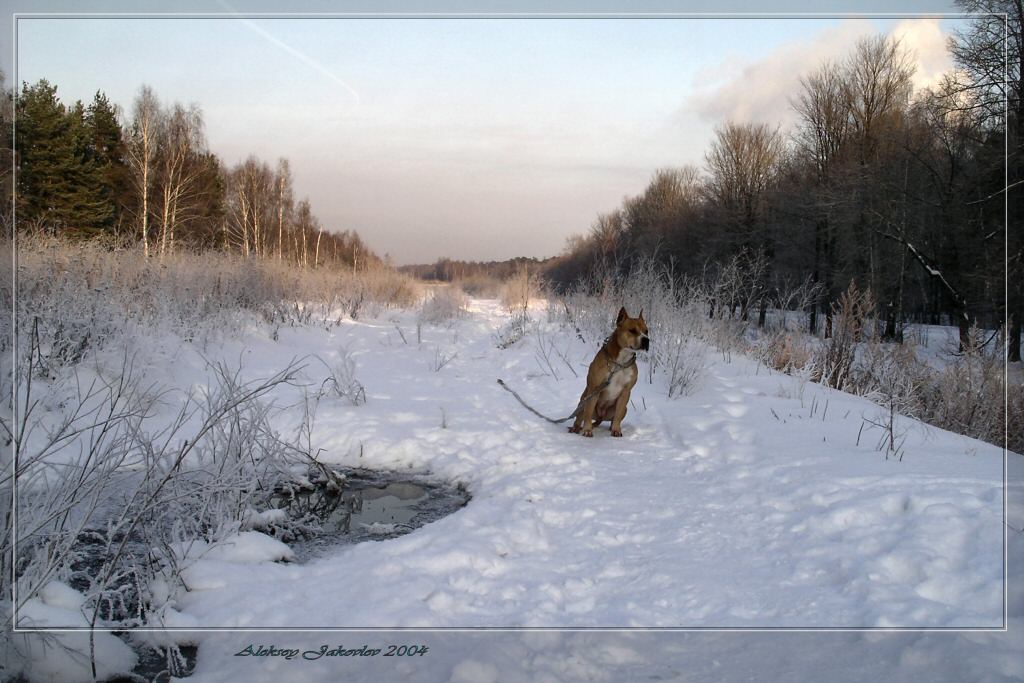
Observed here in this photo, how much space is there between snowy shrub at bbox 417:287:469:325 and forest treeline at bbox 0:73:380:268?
2881mm

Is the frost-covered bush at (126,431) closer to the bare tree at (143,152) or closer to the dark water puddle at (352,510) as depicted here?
the dark water puddle at (352,510)

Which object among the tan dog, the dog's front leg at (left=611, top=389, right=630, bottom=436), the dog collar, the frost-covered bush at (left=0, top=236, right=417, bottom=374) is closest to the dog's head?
the tan dog

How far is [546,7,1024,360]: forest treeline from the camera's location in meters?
11.9

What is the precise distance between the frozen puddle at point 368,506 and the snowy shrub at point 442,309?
11839 mm

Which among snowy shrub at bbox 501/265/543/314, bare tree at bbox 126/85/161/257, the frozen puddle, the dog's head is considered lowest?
the frozen puddle

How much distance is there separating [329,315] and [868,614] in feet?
48.7

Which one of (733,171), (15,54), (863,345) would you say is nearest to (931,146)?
(733,171)

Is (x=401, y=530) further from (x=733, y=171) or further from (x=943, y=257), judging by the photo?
(x=733, y=171)

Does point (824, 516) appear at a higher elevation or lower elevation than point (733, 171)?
lower

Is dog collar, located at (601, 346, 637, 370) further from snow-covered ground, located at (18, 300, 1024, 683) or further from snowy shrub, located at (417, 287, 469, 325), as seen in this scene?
snowy shrub, located at (417, 287, 469, 325)

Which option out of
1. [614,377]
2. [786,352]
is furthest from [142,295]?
[786,352]

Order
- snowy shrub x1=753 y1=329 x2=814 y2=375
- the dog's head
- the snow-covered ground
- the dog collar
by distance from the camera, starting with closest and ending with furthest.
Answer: the snow-covered ground
the dog's head
the dog collar
snowy shrub x1=753 y1=329 x2=814 y2=375

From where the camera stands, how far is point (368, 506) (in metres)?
4.07

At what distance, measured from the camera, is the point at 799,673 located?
1.84m
